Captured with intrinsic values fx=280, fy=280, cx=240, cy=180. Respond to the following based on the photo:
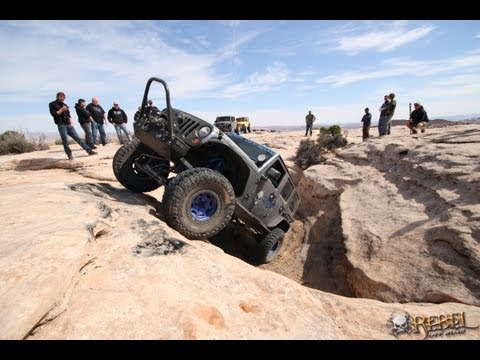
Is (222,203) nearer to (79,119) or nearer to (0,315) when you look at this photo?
(0,315)

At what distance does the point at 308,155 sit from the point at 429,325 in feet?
32.5

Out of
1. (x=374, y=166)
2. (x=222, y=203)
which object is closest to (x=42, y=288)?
(x=222, y=203)

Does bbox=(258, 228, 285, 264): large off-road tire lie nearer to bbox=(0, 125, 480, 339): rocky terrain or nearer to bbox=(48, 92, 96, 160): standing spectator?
bbox=(0, 125, 480, 339): rocky terrain

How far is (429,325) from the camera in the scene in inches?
93.2

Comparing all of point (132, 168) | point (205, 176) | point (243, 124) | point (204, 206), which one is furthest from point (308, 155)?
point (243, 124)

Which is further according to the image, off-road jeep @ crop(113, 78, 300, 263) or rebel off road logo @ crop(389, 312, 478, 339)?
off-road jeep @ crop(113, 78, 300, 263)

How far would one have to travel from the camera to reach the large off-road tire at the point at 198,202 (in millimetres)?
3316

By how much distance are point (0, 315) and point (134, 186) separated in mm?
3303

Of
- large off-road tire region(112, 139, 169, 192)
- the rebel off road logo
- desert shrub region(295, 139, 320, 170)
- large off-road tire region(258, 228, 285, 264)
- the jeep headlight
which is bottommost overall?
large off-road tire region(258, 228, 285, 264)

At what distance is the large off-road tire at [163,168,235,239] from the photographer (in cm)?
332

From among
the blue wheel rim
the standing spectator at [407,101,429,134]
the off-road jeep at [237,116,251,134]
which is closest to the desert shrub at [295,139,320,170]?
the standing spectator at [407,101,429,134]

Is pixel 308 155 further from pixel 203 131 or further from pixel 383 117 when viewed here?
pixel 203 131

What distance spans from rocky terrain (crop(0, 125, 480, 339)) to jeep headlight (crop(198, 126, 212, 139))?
1249 mm

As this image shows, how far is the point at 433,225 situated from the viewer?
13.3ft
